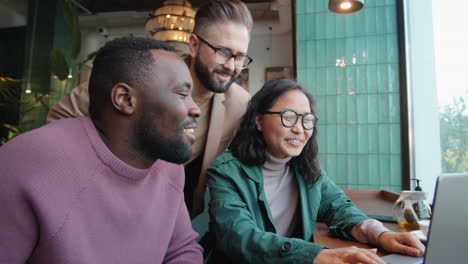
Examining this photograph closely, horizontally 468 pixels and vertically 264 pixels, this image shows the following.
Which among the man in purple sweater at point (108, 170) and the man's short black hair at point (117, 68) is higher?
the man's short black hair at point (117, 68)

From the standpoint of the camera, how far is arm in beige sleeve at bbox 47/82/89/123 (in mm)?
1527

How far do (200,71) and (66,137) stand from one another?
975 mm

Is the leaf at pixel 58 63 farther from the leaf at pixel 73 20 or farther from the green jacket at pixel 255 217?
the green jacket at pixel 255 217

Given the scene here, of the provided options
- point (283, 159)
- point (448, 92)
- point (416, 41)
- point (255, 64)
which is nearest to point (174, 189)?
point (283, 159)

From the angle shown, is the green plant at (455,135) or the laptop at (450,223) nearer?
the laptop at (450,223)

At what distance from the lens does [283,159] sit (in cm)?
150

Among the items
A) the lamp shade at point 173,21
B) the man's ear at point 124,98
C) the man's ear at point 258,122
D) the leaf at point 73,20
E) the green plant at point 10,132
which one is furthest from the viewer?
the green plant at point 10,132

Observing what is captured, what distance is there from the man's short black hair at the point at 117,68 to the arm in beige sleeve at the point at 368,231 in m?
0.92

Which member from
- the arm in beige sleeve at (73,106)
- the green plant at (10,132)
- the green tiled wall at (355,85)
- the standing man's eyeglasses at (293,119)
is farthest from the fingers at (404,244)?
the green plant at (10,132)

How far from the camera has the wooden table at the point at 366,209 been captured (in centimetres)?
124

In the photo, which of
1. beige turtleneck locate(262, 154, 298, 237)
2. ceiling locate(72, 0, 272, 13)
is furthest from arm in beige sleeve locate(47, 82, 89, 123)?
ceiling locate(72, 0, 272, 13)

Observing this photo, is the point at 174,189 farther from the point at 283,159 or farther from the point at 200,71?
the point at 200,71

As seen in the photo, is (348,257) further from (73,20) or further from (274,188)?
(73,20)

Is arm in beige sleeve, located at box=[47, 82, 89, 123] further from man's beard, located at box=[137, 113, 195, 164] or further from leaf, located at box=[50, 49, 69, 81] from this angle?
leaf, located at box=[50, 49, 69, 81]
